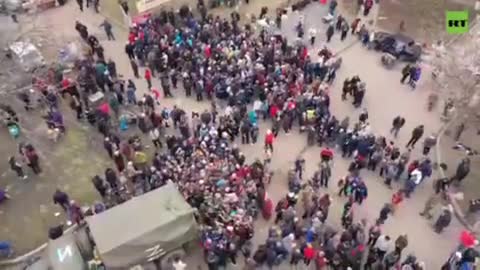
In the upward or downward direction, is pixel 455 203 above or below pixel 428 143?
below

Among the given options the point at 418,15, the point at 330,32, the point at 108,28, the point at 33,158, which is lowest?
the point at 33,158

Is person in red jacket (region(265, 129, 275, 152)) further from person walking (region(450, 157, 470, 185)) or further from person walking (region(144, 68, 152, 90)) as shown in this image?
person walking (region(450, 157, 470, 185))

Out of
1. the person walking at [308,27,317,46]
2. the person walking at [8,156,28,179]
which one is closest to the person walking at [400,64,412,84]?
the person walking at [308,27,317,46]

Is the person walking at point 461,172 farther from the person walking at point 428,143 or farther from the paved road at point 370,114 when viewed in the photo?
the person walking at point 428,143

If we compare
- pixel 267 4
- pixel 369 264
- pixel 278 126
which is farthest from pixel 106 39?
pixel 369 264

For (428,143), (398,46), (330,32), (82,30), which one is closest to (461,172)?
(428,143)

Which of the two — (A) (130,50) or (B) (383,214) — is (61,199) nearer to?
(A) (130,50)
